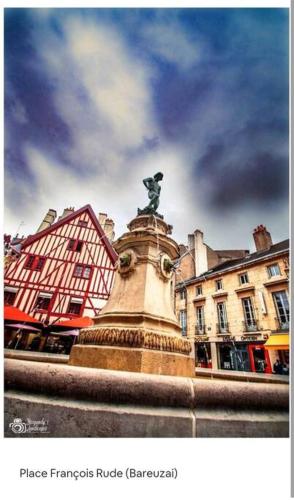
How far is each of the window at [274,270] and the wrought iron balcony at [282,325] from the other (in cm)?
203

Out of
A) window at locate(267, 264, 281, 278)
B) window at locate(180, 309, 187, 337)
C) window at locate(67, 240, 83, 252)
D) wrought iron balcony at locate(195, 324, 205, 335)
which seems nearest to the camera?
window at locate(67, 240, 83, 252)

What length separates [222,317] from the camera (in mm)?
11742

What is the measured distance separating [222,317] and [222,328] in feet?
1.96

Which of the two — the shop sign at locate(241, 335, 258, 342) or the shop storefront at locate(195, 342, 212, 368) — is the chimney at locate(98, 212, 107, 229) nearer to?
the shop storefront at locate(195, 342, 212, 368)

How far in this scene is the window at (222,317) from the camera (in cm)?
1130

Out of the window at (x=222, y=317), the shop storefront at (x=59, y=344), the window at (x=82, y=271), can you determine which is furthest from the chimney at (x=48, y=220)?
the window at (x=222, y=317)

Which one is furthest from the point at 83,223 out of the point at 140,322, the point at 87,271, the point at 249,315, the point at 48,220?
the point at 140,322

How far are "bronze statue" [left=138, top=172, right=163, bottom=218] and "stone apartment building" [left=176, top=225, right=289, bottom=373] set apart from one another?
5682 mm

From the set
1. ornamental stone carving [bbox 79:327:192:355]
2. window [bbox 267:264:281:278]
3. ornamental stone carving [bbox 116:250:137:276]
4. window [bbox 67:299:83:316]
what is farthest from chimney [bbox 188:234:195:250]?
ornamental stone carving [bbox 79:327:192:355]

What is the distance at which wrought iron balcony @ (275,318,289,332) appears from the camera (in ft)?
30.3

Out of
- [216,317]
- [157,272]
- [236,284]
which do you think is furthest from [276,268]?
[157,272]

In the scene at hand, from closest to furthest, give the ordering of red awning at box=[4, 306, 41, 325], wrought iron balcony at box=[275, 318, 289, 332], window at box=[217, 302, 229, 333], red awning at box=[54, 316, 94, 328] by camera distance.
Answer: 1. red awning at box=[4, 306, 41, 325]
2. red awning at box=[54, 316, 94, 328]
3. wrought iron balcony at box=[275, 318, 289, 332]
4. window at box=[217, 302, 229, 333]

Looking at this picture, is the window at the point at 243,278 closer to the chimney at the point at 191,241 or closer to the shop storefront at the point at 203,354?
the shop storefront at the point at 203,354
